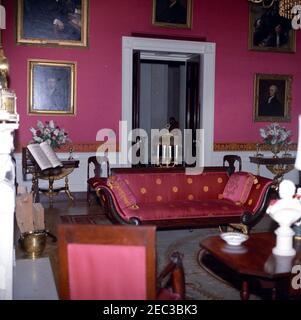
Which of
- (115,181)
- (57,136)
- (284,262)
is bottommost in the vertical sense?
(284,262)

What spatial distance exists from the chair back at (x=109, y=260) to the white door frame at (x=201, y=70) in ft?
21.0

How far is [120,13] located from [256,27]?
293 centimetres

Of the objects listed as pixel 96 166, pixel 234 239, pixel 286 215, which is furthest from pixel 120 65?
pixel 286 215

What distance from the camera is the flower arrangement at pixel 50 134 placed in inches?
291

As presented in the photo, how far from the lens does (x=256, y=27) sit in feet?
28.8

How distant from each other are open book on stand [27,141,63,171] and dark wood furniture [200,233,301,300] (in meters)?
2.79

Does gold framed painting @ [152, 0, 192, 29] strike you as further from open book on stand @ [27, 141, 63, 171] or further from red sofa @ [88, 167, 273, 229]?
red sofa @ [88, 167, 273, 229]

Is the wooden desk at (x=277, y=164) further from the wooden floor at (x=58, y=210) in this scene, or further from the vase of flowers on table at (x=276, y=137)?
the wooden floor at (x=58, y=210)

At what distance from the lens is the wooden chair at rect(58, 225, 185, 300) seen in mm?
1812

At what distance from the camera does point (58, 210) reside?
6.78 metres

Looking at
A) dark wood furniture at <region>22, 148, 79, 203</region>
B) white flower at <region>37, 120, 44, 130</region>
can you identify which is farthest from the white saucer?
white flower at <region>37, 120, 44, 130</region>
